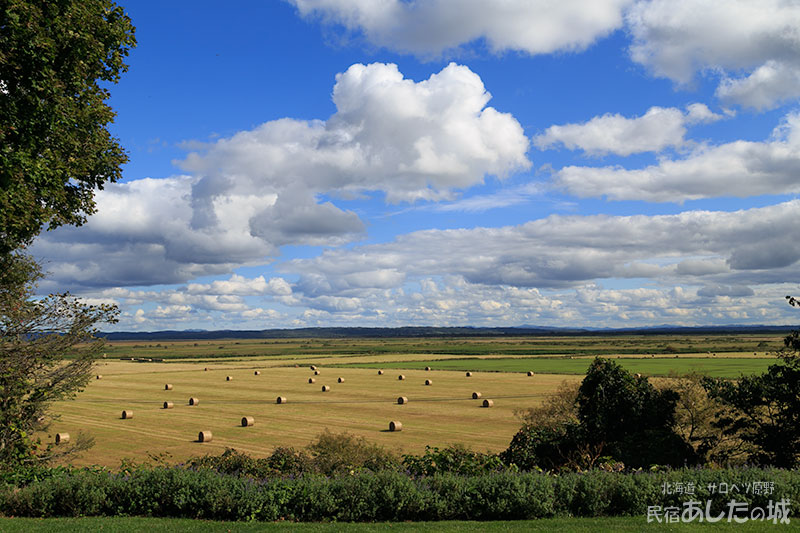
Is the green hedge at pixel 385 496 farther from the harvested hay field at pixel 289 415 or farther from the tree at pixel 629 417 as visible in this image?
the harvested hay field at pixel 289 415

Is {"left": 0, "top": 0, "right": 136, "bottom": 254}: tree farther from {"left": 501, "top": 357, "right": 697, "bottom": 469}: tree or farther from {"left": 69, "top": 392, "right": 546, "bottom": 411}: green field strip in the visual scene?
{"left": 69, "top": 392, "right": 546, "bottom": 411}: green field strip

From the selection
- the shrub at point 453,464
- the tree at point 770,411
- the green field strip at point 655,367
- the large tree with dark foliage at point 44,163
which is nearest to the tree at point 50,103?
the large tree with dark foliage at point 44,163

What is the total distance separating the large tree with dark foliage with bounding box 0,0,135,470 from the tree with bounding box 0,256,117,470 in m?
0.04

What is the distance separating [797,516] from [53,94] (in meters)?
24.3

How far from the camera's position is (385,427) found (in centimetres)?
3984

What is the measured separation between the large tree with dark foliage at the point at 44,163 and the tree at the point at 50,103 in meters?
0.03

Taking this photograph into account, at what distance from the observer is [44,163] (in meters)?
17.6

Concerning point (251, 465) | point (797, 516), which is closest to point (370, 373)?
point (251, 465)

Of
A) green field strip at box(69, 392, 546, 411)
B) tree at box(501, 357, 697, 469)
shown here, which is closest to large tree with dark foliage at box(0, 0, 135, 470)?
tree at box(501, 357, 697, 469)

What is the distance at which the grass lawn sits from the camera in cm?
1405

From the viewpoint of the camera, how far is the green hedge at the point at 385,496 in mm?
15672

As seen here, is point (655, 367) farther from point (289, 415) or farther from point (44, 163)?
point (44, 163)

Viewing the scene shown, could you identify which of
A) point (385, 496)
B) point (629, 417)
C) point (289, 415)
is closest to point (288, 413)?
point (289, 415)

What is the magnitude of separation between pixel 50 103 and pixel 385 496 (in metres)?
15.5
